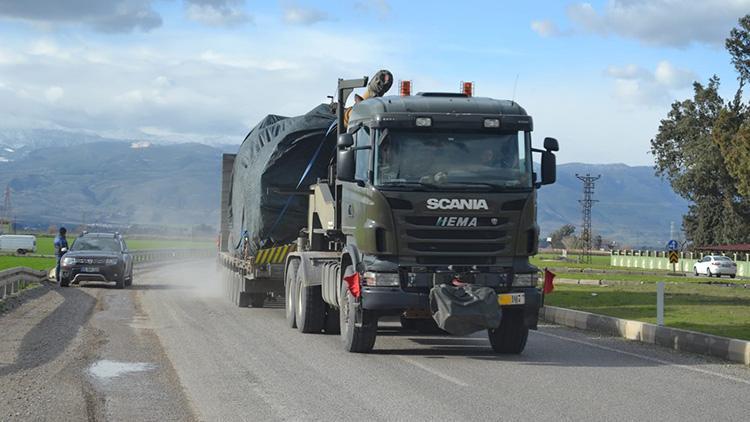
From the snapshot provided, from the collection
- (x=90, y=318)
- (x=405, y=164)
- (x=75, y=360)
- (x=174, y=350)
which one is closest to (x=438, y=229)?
(x=405, y=164)

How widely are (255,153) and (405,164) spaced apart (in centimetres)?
908

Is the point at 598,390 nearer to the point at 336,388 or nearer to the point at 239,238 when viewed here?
the point at 336,388

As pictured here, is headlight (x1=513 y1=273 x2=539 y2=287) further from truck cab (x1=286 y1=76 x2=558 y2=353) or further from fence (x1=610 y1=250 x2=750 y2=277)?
fence (x1=610 y1=250 x2=750 y2=277)

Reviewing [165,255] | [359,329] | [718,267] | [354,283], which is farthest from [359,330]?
[165,255]

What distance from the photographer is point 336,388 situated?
10938 millimetres

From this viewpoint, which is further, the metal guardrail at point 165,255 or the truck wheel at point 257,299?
the metal guardrail at point 165,255

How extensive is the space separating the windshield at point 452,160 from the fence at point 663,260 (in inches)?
2537

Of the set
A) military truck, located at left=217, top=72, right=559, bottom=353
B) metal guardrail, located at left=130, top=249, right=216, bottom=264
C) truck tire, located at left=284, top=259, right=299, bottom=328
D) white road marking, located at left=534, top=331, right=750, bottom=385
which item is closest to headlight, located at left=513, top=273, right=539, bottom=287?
military truck, located at left=217, top=72, right=559, bottom=353

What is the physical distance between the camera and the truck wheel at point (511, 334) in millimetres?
14508

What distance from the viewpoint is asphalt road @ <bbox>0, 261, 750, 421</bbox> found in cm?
959

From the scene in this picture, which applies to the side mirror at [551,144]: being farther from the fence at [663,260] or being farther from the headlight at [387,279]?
the fence at [663,260]

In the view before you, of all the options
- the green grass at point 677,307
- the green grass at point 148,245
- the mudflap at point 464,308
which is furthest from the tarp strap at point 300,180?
the green grass at point 148,245

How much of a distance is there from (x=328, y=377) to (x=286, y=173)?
9.04 m

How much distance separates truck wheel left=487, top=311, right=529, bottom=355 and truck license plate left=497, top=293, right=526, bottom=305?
0.43 metres
